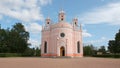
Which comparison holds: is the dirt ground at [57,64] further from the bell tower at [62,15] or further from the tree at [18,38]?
the tree at [18,38]

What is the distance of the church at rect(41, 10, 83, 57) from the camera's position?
170ft

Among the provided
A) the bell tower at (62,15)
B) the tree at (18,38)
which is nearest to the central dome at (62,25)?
the bell tower at (62,15)

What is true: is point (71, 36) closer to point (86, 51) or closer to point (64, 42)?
point (64, 42)

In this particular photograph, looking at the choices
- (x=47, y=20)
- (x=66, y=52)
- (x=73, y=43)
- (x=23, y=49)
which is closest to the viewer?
(x=66, y=52)

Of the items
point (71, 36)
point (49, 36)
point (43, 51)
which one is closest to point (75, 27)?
point (71, 36)

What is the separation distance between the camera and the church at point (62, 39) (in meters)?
51.8

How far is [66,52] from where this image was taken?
5138 centimetres

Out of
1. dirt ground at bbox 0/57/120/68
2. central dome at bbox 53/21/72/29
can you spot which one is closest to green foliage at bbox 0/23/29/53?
central dome at bbox 53/21/72/29

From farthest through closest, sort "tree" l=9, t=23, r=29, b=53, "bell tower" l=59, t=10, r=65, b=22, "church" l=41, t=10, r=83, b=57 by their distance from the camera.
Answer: "tree" l=9, t=23, r=29, b=53
"bell tower" l=59, t=10, r=65, b=22
"church" l=41, t=10, r=83, b=57

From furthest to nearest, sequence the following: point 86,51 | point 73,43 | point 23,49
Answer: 1. point 86,51
2. point 23,49
3. point 73,43

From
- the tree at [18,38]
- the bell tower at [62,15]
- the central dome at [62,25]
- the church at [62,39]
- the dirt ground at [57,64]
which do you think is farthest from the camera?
the tree at [18,38]

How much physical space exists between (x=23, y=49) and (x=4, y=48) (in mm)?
6697

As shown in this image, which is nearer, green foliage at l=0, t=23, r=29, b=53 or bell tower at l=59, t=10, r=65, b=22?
bell tower at l=59, t=10, r=65, b=22

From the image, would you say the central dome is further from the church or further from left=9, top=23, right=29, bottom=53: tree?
left=9, top=23, right=29, bottom=53: tree
